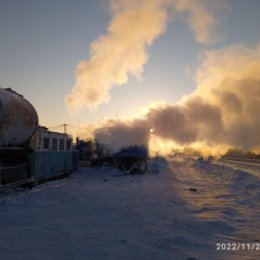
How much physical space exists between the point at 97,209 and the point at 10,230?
11.4 ft

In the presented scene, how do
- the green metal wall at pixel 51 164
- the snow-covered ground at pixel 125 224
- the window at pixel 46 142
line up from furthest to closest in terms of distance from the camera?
the window at pixel 46 142, the green metal wall at pixel 51 164, the snow-covered ground at pixel 125 224

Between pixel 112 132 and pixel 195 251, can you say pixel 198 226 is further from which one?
pixel 112 132

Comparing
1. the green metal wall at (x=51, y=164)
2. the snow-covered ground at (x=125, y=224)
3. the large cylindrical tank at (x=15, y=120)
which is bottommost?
the snow-covered ground at (x=125, y=224)

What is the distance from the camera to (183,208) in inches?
487

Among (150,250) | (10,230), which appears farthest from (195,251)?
(10,230)

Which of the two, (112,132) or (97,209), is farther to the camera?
(112,132)

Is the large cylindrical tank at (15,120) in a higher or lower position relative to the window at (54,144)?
higher

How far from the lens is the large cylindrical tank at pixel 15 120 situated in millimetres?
14289

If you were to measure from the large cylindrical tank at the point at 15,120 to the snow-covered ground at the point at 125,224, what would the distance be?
221 cm

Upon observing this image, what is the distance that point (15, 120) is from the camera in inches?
592

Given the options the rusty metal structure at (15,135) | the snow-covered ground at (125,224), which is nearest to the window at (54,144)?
the rusty metal structure at (15,135)

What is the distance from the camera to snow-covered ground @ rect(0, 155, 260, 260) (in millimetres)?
7414

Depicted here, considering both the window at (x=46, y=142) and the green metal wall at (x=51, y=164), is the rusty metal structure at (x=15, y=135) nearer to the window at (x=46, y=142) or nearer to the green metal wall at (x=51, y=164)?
the green metal wall at (x=51, y=164)

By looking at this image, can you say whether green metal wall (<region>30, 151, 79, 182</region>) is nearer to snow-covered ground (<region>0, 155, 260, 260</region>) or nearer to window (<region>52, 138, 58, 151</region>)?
window (<region>52, 138, 58, 151</region>)
